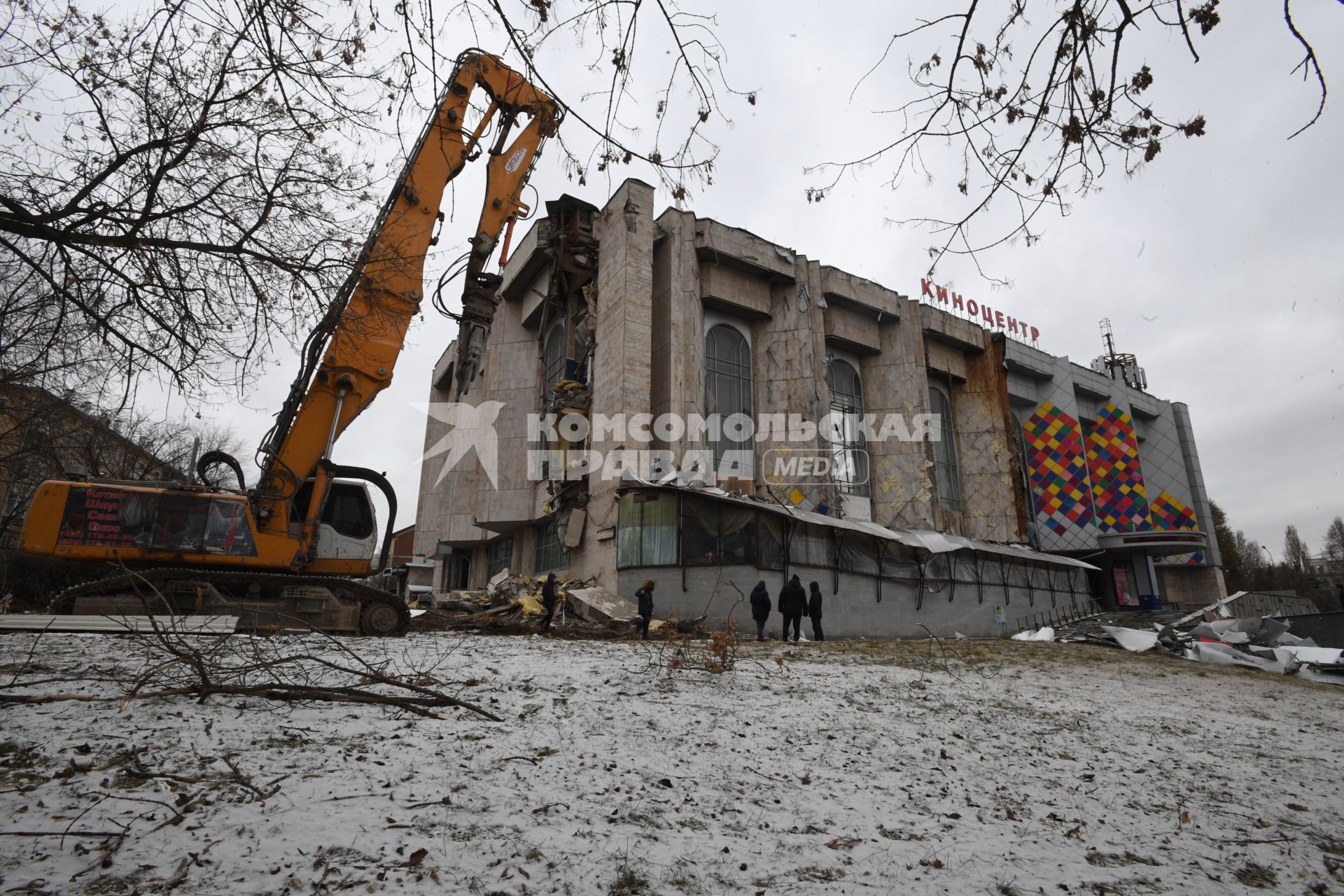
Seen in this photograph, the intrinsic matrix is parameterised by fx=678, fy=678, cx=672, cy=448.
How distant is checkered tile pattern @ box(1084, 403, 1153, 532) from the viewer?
36.1 metres

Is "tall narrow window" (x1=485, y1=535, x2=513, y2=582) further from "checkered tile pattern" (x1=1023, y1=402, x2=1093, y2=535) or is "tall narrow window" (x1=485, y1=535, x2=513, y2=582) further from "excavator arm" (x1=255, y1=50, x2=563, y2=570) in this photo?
"checkered tile pattern" (x1=1023, y1=402, x2=1093, y2=535)

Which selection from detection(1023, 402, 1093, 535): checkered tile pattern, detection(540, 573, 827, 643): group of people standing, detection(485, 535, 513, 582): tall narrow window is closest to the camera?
detection(540, 573, 827, 643): group of people standing

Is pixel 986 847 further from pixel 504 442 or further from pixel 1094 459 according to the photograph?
pixel 1094 459

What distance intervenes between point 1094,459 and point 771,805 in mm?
41040

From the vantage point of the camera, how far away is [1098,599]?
34750mm

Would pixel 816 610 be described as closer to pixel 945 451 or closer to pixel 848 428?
pixel 848 428

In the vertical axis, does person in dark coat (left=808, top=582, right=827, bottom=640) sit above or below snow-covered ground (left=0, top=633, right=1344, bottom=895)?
above

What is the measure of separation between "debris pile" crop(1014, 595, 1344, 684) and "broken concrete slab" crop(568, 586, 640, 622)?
37.2 ft

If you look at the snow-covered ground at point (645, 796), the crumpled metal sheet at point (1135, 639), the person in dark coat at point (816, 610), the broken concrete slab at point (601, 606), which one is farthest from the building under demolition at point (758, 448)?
the snow-covered ground at point (645, 796)

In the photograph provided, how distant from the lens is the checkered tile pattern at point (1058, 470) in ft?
115

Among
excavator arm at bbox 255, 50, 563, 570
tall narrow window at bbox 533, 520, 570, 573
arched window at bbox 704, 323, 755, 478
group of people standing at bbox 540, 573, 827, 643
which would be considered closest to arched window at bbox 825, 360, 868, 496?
arched window at bbox 704, 323, 755, 478

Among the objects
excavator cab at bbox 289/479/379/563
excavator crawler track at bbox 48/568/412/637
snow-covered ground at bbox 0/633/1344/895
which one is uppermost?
excavator cab at bbox 289/479/379/563

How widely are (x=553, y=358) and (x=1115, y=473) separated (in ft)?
102

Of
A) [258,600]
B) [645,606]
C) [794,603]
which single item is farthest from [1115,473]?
[258,600]
